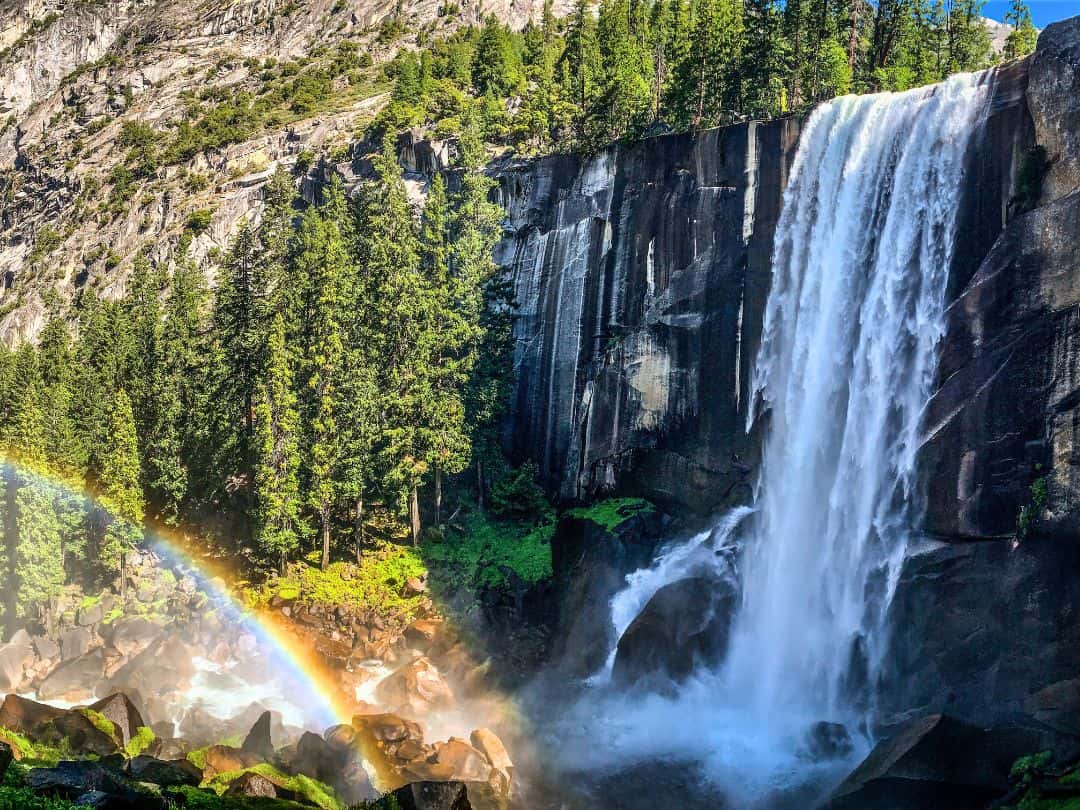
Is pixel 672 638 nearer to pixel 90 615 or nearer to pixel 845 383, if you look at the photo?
pixel 845 383

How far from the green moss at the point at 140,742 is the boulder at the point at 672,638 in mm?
17259

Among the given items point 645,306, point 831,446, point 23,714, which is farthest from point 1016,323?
point 23,714

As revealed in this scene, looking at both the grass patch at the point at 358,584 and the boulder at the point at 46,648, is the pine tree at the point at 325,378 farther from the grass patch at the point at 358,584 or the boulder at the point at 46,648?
the boulder at the point at 46,648

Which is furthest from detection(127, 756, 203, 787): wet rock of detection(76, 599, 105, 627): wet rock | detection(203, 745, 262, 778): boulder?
detection(76, 599, 105, 627): wet rock

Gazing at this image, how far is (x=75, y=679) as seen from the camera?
118 feet

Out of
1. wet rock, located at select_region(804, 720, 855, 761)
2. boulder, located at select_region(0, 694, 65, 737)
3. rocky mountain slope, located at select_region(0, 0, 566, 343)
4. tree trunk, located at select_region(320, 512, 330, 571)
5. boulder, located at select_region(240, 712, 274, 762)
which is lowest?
wet rock, located at select_region(804, 720, 855, 761)

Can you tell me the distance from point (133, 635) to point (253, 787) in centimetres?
1936

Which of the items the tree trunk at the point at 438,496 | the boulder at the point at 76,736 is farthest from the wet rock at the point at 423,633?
the boulder at the point at 76,736

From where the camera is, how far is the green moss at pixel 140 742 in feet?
93.4

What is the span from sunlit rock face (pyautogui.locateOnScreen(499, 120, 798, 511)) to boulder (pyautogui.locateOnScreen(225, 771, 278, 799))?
75.8ft

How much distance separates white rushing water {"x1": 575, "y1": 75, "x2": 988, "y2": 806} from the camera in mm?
30828

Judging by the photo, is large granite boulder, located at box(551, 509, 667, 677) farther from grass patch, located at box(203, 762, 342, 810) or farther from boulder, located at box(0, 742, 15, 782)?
boulder, located at box(0, 742, 15, 782)

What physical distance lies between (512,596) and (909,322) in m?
20.5

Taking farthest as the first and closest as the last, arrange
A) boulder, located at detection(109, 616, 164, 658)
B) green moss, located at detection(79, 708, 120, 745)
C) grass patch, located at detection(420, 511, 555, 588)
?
grass patch, located at detection(420, 511, 555, 588) → boulder, located at detection(109, 616, 164, 658) → green moss, located at detection(79, 708, 120, 745)
